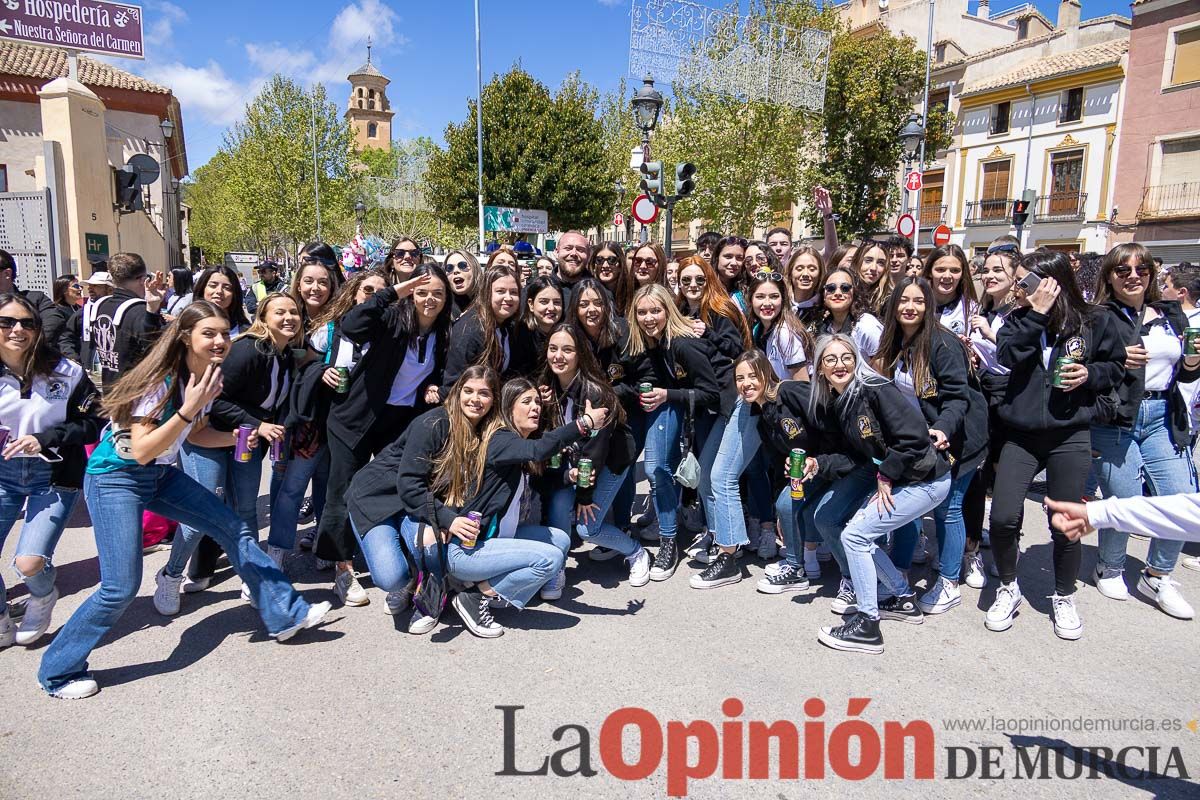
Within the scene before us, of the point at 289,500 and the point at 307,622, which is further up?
the point at 289,500

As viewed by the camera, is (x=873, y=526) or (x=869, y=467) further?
(x=869, y=467)

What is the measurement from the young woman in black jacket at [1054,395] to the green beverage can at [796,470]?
3.44ft

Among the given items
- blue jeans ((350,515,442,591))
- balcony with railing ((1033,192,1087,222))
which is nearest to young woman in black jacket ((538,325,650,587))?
blue jeans ((350,515,442,591))

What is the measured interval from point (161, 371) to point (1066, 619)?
4577 mm

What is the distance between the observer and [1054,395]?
3.75 metres

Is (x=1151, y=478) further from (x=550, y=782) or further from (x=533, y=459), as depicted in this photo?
(x=550, y=782)

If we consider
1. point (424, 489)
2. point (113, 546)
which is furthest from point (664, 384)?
point (113, 546)

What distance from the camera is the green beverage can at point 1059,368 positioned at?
363 centimetres

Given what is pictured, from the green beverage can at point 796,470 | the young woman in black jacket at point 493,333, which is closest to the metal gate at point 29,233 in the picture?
the young woman in black jacket at point 493,333

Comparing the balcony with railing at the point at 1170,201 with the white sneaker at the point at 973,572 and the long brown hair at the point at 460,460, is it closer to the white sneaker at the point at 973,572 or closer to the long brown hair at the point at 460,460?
the white sneaker at the point at 973,572

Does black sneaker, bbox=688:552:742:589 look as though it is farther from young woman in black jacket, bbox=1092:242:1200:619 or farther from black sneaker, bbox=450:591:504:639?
young woman in black jacket, bbox=1092:242:1200:619

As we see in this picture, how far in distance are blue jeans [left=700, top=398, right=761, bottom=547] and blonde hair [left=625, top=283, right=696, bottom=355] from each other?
0.57m

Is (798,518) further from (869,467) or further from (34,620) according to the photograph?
(34,620)

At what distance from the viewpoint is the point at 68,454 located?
→ 3576 millimetres
